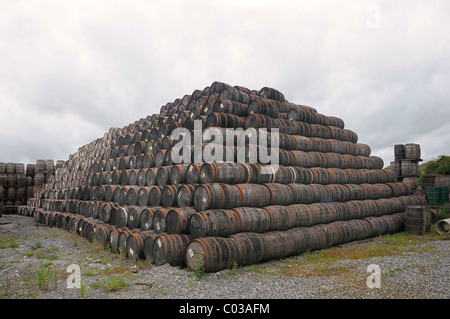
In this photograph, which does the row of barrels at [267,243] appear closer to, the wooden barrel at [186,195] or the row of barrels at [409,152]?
the wooden barrel at [186,195]

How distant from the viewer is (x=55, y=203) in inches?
594

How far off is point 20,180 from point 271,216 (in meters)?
20.6

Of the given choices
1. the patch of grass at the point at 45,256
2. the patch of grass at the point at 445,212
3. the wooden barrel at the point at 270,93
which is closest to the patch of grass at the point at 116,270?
the patch of grass at the point at 45,256

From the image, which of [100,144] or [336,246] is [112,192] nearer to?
[100,144]

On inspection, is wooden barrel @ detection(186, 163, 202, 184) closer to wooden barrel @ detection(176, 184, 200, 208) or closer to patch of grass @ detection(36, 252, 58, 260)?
wooden barrel @ detection(176, 184, 200, 208)

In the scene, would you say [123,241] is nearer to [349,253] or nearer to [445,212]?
[349,253]

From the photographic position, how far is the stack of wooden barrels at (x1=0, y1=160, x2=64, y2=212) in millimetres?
20797

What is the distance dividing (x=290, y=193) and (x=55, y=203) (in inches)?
483

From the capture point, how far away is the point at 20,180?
2119 centimetres

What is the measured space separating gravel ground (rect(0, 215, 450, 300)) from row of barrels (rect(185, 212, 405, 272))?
0.21 metres

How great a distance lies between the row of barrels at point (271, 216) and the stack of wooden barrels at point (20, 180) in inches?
743

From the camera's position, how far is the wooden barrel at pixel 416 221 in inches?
435

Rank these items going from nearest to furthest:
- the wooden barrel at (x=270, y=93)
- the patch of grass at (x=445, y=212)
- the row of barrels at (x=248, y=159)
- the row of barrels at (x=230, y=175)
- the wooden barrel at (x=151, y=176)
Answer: the row of barrels at (x=230, y=175), the row of barrels at (x=248, y=159), the wooden barrel at (x=151, y=176), the wooden barrel at (x=270, y=93), the patch of grass at (x=445, y=212)
